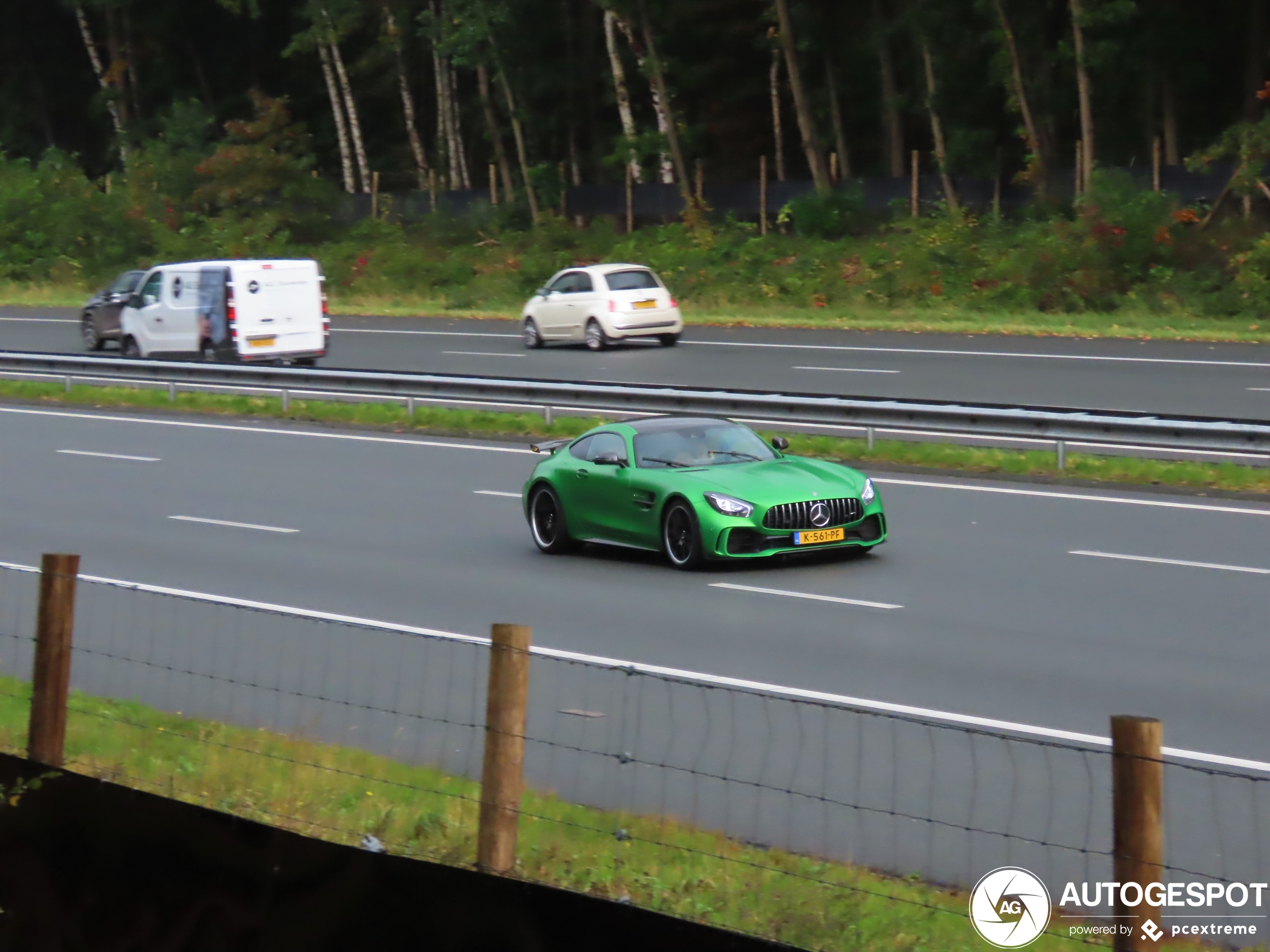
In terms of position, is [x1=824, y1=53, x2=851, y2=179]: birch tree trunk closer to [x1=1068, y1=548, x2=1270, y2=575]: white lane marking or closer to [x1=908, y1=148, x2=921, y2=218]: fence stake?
[x1=908, y1=148, x2=921, y2=218]: fence stake

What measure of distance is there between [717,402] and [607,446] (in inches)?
302

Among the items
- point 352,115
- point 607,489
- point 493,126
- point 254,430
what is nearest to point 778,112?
point 493,126

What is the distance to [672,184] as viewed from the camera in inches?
2169

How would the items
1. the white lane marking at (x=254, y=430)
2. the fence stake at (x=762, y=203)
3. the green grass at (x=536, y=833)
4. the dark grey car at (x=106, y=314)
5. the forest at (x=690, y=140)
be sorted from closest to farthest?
the green grass at (x=536, y=833) < the white lane marking at (x=254, y=430) < the dark grey car at (x=106, y=314) < the forest at (x=690, y=140) < the fence stake at (x=762, y=203)

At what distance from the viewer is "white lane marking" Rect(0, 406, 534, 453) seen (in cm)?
2434

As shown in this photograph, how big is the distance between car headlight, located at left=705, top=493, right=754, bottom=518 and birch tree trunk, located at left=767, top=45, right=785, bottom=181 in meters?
45.3

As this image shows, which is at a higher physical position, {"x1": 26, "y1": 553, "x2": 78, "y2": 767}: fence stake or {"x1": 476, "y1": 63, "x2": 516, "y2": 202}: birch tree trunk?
{"x1": 476, "y1": 63, "x2": 516, "y2": 202}: birch tree trunk

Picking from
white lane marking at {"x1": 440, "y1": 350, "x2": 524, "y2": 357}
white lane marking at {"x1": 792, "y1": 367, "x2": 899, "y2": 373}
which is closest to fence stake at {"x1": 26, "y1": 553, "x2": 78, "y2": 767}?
white lane marking at {"x1": 792, "y1": 367, "x2": 899, "y2": 373}

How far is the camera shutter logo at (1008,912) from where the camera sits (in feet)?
17.7

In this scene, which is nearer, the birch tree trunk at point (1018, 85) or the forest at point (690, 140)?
the forest at point (690, 140)

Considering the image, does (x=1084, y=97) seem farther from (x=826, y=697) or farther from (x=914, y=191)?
(x=826, y=697)

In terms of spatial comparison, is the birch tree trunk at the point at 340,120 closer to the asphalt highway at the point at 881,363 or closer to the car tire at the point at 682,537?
the asphalt highway at the point at 881,363

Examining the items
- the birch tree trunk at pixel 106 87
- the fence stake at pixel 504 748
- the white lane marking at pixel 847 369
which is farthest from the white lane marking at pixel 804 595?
the birch tree trunk at pixel 106 87

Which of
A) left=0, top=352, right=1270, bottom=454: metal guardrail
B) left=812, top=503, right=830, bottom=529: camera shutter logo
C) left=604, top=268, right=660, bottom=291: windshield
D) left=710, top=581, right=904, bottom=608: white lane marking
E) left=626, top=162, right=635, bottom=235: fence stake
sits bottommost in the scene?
left=710, top=581, right=904, bottom=608: white lane marking
